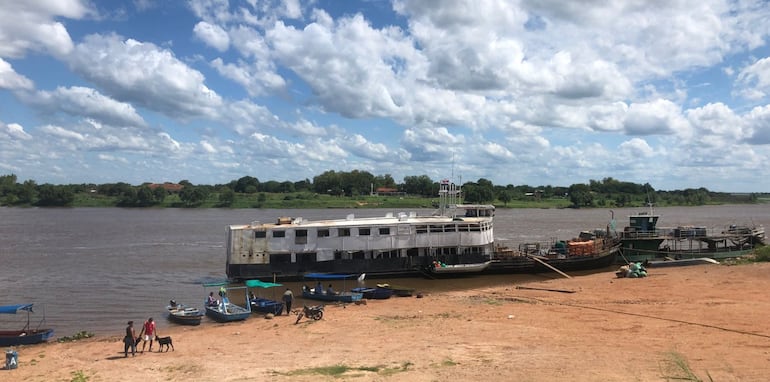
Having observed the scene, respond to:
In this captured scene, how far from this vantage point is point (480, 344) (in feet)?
68.1

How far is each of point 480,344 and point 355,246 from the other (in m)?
20.8

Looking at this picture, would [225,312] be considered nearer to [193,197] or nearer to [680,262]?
[680,262]

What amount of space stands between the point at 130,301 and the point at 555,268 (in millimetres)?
31165

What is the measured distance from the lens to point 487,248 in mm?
43312

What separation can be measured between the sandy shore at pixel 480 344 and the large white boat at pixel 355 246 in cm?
851

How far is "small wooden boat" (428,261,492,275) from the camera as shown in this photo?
40.5 m

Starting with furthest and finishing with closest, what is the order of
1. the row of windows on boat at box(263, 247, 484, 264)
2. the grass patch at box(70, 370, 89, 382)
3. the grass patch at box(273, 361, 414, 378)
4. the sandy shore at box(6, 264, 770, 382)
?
the row of windows on boat at box(263, 247, 484, 264), the grass patch at box(70, 370, 89, 382), the grass patch at box(273, 361, 414, 378), the sandy shore at box(6, 264, 770, 382)

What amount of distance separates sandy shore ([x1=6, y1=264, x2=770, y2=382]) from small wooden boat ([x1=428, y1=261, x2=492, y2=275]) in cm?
771

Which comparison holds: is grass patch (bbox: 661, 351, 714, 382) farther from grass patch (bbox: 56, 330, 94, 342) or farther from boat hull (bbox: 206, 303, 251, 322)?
grass patch (bbox: 56, 330, 94, 342)

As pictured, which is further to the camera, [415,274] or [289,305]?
[415,274]

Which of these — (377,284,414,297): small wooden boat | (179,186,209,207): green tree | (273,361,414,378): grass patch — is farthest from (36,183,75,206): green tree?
(273,361,414,378): grass patch

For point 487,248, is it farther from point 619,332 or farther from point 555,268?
point 619,332

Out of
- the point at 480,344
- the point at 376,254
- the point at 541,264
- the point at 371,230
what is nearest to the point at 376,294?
the point at 376,254

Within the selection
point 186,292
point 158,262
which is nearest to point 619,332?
point 186,292
